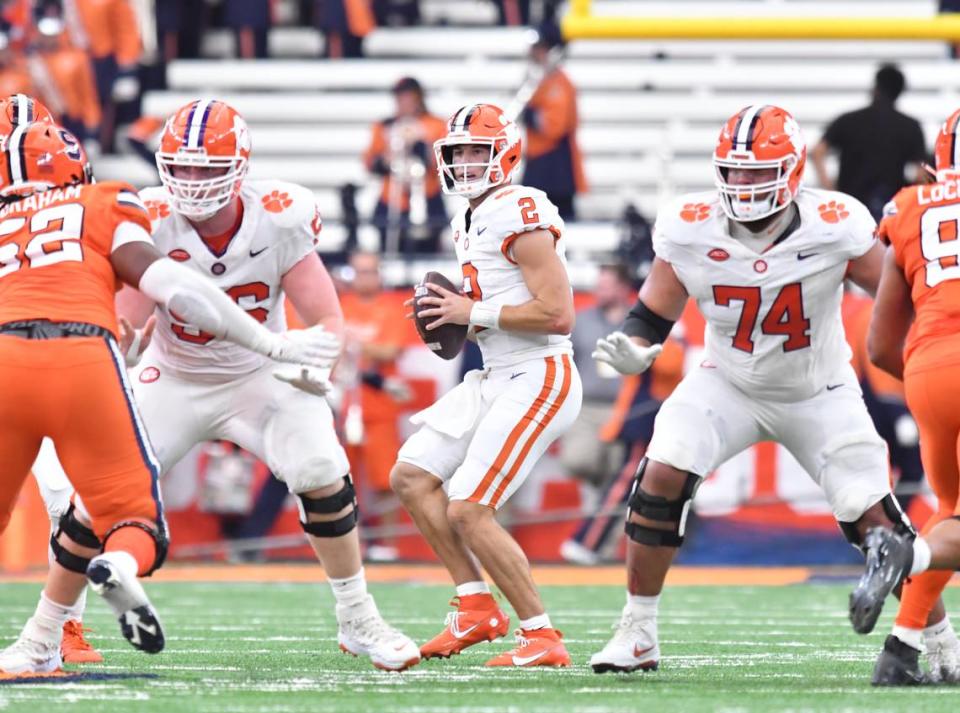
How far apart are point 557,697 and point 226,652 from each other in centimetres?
174

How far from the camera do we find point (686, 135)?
1384cm

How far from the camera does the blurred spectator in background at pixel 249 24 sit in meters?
13.9

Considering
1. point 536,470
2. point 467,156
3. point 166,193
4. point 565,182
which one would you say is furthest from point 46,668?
point 565,182

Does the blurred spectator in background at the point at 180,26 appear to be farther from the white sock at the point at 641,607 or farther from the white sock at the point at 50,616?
the white sock at the point at 641,607

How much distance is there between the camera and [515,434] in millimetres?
5652

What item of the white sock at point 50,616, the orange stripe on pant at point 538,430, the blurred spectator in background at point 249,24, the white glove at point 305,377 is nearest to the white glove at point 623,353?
the orange stripe on pant at point 538,430

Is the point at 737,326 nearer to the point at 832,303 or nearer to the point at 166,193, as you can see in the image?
the point at 832,303

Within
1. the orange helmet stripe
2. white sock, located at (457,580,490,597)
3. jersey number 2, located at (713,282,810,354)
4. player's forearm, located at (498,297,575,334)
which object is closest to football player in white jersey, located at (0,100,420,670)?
white sock, located at (457,580,490,597)

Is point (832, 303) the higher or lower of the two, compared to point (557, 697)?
higher

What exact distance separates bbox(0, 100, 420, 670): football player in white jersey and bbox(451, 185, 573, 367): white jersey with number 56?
492 millimetres

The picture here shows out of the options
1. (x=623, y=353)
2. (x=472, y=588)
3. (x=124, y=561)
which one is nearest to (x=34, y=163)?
(x=124, y=561)

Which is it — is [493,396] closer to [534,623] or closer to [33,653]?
[534,623]

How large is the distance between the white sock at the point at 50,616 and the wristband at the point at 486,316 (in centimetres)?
149

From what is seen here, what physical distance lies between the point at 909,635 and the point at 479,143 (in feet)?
6.59
